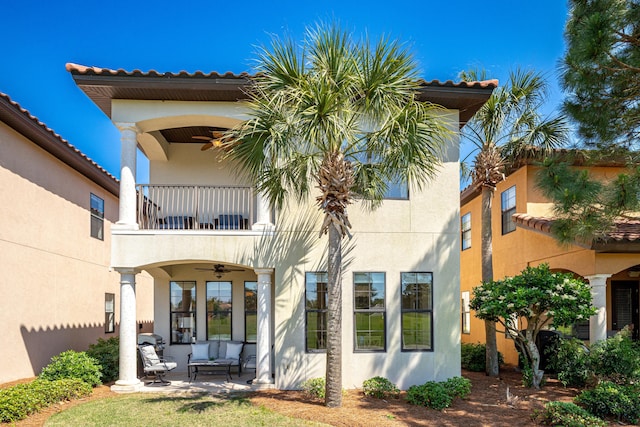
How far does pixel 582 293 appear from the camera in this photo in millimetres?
10320

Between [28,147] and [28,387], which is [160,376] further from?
[28,147]

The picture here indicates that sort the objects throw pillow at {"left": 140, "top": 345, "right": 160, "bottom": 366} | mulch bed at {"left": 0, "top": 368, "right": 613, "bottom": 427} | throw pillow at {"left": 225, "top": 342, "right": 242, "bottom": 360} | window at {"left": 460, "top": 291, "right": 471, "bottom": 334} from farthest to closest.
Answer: window at {"left": 460, "top": 291, "right": 471, "bottom": 334} < throw pillow at {"left": 225, "top": 342, "right": 242, "bottom": 360} < throw pillow at {"left": 140, "top": 345, "right": 160, "bottom": 366} < mulch bed at {"left": 0, "top": 368, "right": 613, "bottom": 427}

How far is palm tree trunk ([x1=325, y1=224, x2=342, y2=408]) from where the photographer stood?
8.97 metres

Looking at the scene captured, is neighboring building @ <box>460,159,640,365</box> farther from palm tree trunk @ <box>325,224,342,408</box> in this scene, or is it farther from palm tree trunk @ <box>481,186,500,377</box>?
palm tree trunk @ <box>325,224,342,408</box>

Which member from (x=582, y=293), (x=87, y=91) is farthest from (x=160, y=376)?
(x=582, y=293)

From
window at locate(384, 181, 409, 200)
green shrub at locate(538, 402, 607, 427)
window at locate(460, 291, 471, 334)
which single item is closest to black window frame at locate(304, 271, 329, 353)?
window at locate(384, 181, 409, 200)

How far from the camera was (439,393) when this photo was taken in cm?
940

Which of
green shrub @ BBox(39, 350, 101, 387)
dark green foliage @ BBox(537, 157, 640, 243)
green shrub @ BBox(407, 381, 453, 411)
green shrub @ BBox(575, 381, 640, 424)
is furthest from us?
green shrub @ BBox(39, 350, 101, 387)

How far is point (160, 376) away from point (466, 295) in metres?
12.9

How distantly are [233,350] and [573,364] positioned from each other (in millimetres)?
8161

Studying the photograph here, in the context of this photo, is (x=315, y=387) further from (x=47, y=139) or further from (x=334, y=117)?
(x=47, y=139)

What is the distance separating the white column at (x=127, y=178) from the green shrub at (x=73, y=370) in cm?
315

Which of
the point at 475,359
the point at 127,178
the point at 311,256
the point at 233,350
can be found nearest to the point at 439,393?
the point at 311,256

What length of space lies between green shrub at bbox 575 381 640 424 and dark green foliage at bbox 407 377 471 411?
2205mm
